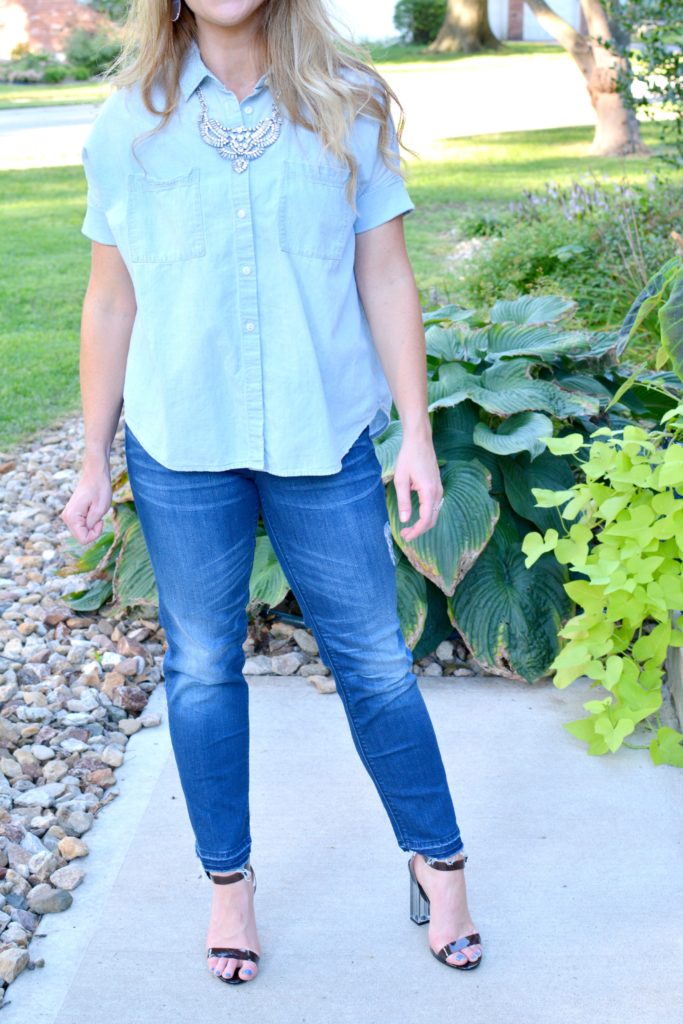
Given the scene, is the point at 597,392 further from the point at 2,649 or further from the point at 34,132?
the point at 34,132

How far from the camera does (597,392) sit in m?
3.42

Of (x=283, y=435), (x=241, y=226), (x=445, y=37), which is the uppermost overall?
(x=241, y=226)

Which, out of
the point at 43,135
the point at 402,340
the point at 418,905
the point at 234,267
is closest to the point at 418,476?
the point at 402,340

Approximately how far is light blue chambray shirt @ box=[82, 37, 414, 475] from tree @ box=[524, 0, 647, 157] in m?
9.12

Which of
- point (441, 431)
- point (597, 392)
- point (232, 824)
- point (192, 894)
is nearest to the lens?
point (232, 824)

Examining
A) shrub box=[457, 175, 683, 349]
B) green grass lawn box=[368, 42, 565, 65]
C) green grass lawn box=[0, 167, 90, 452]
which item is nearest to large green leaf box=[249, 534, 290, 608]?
green grass lawn box=[0, 167, 90, 452]

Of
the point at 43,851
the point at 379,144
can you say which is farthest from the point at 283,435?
the point at 43,851

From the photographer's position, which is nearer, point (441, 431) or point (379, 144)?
point (379, 144)

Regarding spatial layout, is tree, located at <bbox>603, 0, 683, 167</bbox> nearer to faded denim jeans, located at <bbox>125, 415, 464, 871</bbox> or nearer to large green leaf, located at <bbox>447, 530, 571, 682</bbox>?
large green leaf, located at <bbox>447, 530, 571, 682</bbox>

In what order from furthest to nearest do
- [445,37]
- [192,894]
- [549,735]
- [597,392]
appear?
[445,37]
[597,392]
[549,735]
[192,894]

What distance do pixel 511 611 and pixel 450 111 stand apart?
15145 millimetres

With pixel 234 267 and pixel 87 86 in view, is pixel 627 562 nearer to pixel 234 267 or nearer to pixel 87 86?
pixel 234 267

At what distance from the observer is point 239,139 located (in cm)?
176

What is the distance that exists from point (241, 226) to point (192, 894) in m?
1.31
